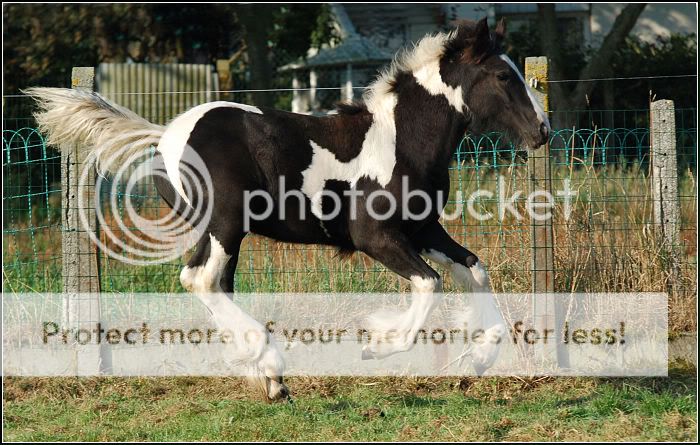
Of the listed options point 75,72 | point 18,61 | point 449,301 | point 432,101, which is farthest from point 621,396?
point 18,61

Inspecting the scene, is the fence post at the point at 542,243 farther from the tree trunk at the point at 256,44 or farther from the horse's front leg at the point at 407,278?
the tree trunk at the point at 256,44

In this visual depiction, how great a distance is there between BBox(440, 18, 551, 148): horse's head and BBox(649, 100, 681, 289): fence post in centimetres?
216

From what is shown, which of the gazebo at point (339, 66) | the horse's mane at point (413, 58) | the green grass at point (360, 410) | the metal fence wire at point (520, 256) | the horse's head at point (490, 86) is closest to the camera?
the green grass at point (360, 410)

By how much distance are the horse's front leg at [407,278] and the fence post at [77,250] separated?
7.93 ft

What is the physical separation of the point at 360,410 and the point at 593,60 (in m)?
12.7

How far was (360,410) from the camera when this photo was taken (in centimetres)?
557

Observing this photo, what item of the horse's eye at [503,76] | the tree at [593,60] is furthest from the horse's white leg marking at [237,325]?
the tree at [593,60]

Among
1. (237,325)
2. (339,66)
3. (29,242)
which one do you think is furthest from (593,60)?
(237,325)

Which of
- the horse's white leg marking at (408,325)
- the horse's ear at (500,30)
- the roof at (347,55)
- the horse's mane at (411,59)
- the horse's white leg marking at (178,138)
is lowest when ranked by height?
the horse's white leg marking at (408,325)

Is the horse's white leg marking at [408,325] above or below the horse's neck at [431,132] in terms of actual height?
below

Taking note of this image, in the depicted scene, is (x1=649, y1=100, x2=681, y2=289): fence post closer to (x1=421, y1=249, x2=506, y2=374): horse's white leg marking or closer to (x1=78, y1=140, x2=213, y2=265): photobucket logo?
(x1=421, y1=249, x2=506, y2=374): horse's white leg marking

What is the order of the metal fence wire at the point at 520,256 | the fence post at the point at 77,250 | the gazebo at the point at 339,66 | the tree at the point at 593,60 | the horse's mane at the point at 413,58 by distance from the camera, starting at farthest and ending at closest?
the gazebo at the point at 339,66 < the tree at the point at 593,60 < the metal fence wire at the point at 520,256 < the fence post at the point at 77,250 < the horse's mane at the point at 413,58

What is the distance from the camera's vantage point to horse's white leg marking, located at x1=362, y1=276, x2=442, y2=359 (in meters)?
5.30

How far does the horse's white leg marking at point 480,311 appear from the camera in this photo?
5.59m
